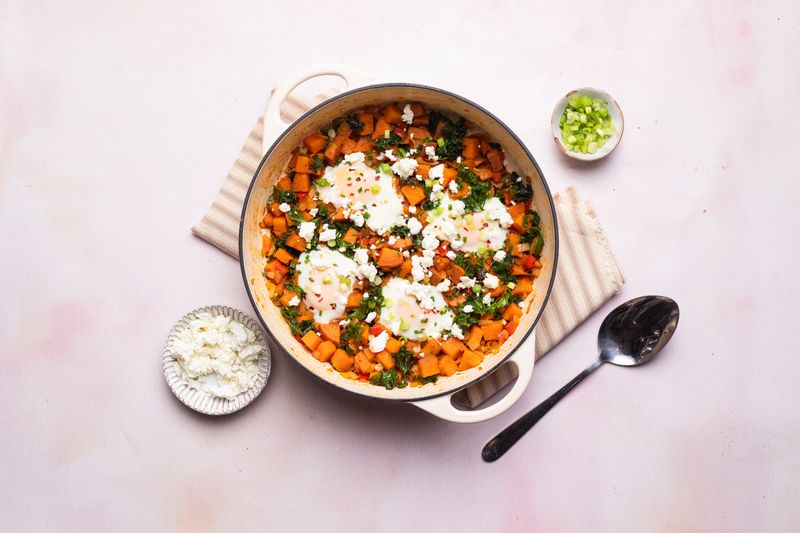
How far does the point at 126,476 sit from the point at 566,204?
2942 millimetres

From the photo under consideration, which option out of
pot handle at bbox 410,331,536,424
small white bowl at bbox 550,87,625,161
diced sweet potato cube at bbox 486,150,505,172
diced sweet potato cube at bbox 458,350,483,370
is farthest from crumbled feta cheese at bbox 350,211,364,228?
small white bowl at bbox 550,87,625,161

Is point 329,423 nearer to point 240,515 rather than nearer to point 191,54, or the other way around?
point 240,515

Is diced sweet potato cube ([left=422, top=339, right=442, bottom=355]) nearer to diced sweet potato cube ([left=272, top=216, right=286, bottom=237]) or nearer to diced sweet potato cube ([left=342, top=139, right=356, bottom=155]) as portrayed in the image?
diced sweet potato cube ([left=272, top=216, right=286, bottom=237])

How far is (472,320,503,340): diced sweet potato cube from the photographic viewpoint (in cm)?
359

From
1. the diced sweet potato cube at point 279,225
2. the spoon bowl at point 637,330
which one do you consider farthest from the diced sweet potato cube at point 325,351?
the spoon bowl at point 637,330

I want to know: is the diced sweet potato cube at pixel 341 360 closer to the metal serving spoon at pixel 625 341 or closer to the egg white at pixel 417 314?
the egg white at pixel 417 314

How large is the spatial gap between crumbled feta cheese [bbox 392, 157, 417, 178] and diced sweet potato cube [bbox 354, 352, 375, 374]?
987 millimetres

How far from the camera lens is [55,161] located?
397cm

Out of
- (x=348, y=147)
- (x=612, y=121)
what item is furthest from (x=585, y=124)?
(x=348, y=147)

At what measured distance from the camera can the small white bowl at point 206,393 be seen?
3.67 m

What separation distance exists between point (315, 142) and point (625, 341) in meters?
2.07

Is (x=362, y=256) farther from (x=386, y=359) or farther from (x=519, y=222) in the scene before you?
(x=519, y=222)

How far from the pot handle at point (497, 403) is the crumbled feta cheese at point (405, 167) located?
3.52ft

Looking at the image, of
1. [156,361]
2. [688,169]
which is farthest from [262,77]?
[688,169]
